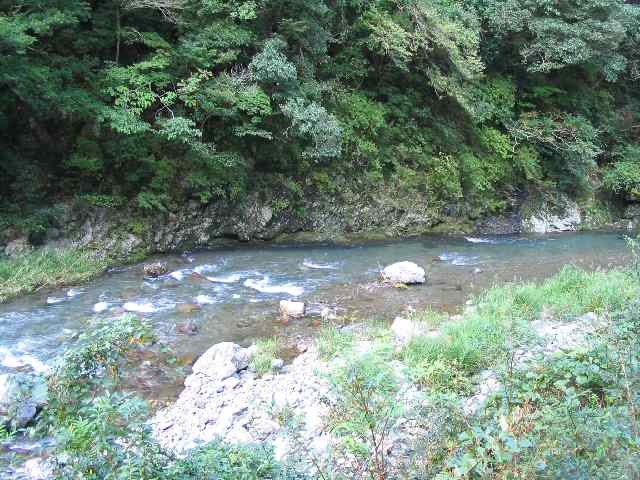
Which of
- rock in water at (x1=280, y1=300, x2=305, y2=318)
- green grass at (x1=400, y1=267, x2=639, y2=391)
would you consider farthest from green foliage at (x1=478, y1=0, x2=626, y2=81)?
rock in water at (x1=280, y1=300, x2=305, y2=318)

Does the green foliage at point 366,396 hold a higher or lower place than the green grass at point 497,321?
higher

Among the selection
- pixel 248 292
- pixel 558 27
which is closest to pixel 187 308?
pixel 248 292

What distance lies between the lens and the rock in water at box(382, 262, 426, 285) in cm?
970

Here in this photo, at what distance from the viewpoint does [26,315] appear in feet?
26.0

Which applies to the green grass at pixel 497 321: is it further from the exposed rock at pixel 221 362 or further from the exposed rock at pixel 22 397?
the exposed rock at pixel 22 397

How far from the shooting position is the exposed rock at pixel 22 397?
3014 mm

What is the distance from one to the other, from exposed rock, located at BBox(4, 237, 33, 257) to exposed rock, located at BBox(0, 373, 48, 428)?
15.4 feet

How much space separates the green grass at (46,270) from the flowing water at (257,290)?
0.29 meters

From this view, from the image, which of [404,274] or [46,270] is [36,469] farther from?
[404,274]

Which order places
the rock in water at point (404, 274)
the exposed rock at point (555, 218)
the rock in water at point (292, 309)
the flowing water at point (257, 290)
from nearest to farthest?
1. the flowing water at point (257, 290)
2. the rock in water at point (292, 309)
3. the rock in water at point (404, 274)
4. the exposed rock at point (555, 218)

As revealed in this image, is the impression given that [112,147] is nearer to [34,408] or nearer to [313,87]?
[313,87]

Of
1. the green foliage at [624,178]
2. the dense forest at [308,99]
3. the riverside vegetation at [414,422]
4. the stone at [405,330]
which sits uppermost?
the dense forest at [308,99]

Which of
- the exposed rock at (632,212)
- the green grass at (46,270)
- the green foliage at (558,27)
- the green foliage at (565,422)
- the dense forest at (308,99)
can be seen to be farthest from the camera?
the exposed rock at (632,212)

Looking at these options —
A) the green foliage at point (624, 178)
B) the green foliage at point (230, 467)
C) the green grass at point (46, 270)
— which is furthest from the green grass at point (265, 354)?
the green foliage at point (624, 178)
